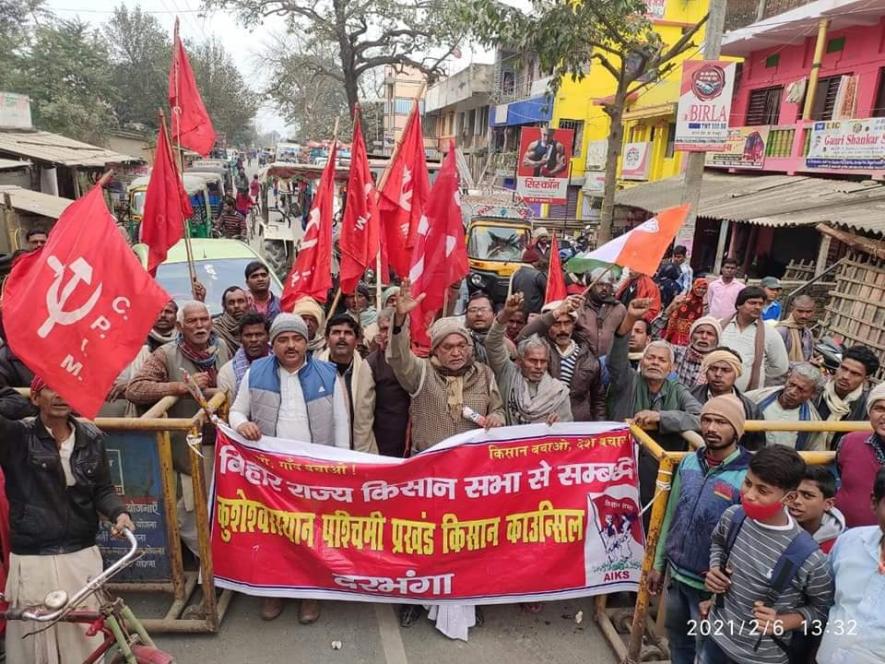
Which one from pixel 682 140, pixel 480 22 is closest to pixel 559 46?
pixel 480 22

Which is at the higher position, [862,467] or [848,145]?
[848,145]

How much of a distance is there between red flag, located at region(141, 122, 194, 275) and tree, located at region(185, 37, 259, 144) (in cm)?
4581

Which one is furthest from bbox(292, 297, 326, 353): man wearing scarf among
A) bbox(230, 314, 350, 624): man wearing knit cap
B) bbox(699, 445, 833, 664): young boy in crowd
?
bbox(699, 445, 833, 664): young boy in crowd

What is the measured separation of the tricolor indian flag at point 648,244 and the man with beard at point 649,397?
55 centimetres

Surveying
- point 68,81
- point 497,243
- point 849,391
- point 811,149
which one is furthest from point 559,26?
point 68,81

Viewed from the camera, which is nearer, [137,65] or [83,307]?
[83,307]

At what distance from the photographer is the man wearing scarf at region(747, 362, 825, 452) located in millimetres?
3824

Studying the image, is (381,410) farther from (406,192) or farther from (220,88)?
(220,88)

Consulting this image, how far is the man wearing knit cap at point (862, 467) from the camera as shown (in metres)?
3.12

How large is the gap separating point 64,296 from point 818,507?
3586mm

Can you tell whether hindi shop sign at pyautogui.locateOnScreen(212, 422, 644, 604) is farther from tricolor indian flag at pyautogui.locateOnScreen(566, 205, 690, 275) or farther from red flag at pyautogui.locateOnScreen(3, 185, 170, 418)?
tricolor indian flag at pyautogui.locateOnScreen(566, 205, 690, 275)

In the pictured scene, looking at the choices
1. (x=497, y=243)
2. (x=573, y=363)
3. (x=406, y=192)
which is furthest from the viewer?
(x=497, y=243)

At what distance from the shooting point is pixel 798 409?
3971 mm

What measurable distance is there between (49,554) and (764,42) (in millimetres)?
Answer: 19079
